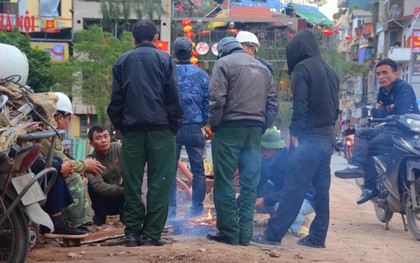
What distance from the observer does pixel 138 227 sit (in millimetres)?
6715

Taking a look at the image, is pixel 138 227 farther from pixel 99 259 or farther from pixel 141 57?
pixel 141 57

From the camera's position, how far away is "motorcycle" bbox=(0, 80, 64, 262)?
5.17 meters

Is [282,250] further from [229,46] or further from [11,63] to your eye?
[11,63]

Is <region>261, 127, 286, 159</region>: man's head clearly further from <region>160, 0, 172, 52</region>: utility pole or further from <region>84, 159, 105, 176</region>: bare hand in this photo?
<region>160, 0, 172, 52</region>: utility pole

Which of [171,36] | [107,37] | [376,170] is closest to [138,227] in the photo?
[376,170]

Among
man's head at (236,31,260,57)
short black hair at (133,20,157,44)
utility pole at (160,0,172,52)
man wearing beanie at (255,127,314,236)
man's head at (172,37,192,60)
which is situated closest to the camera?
short black hair at (133,20,157,44)

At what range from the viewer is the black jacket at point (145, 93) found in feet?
21.7

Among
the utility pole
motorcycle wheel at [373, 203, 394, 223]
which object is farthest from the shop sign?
motorcycle wheel at [373, 203, 394, 223]

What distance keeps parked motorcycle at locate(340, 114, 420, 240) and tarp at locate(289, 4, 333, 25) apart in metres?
52.6

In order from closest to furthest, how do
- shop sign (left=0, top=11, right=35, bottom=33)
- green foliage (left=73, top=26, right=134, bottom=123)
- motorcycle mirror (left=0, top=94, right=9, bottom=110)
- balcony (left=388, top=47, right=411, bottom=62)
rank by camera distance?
motorcycle mirror (left=0, top=94, right=9, bottom=110)
green foliage (left=73, top=26, right=134, bottom=123)
shop sign (left=0, top=11, right=35, bottom=33)
balcony (left=388, top=47, right=411, bottom=62)

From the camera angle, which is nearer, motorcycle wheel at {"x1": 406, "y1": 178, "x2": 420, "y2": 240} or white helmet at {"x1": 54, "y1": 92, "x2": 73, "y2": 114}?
white helmet at {"x1": 54, "y1": 92, "x2": 73, "y2": 114}

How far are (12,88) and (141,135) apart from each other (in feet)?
4.10

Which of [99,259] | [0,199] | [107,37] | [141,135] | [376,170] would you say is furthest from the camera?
[107,37]

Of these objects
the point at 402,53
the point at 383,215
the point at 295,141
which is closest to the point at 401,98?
the point at 383,215
